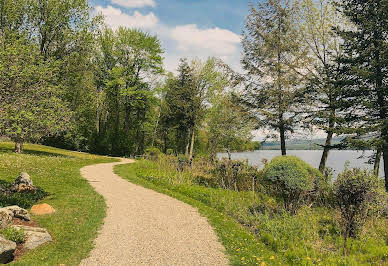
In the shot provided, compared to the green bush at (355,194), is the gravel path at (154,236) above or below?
below

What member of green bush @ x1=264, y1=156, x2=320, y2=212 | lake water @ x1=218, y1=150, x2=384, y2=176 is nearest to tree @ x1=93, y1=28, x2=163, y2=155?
lake water @ x1=218, y1=150, x2=384, y2=176

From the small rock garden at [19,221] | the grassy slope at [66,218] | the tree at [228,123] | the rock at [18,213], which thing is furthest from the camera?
the tree at [228,123]

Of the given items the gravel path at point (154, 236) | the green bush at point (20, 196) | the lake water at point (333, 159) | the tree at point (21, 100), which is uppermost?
the tree at point (21, 100)

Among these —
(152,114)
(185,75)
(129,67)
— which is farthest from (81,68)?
(152,114)

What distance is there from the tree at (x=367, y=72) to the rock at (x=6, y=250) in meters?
14.0

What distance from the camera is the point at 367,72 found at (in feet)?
42.3

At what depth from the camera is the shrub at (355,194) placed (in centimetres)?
726

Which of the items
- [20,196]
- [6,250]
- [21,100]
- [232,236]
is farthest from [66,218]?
[232,236]

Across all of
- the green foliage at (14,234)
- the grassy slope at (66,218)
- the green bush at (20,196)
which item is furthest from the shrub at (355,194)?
the green bush at (20,196)

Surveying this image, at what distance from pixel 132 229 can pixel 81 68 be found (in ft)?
84.9

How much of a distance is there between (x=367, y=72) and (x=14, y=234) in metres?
15.9

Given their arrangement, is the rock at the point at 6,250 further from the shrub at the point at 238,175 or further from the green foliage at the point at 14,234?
the shrub at the point at 238,175

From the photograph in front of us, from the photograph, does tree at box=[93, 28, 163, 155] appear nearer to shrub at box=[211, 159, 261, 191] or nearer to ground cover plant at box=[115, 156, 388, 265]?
shrub at box=[211, 159, 261, 191]

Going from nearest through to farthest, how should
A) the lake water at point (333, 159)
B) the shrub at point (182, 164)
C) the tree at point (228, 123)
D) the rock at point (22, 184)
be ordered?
1. the rock at point (22, 184)
2. the lake water at point (333, 159)
3. the tree at point (228, 123)
4. the shrub at point (182, 164)
